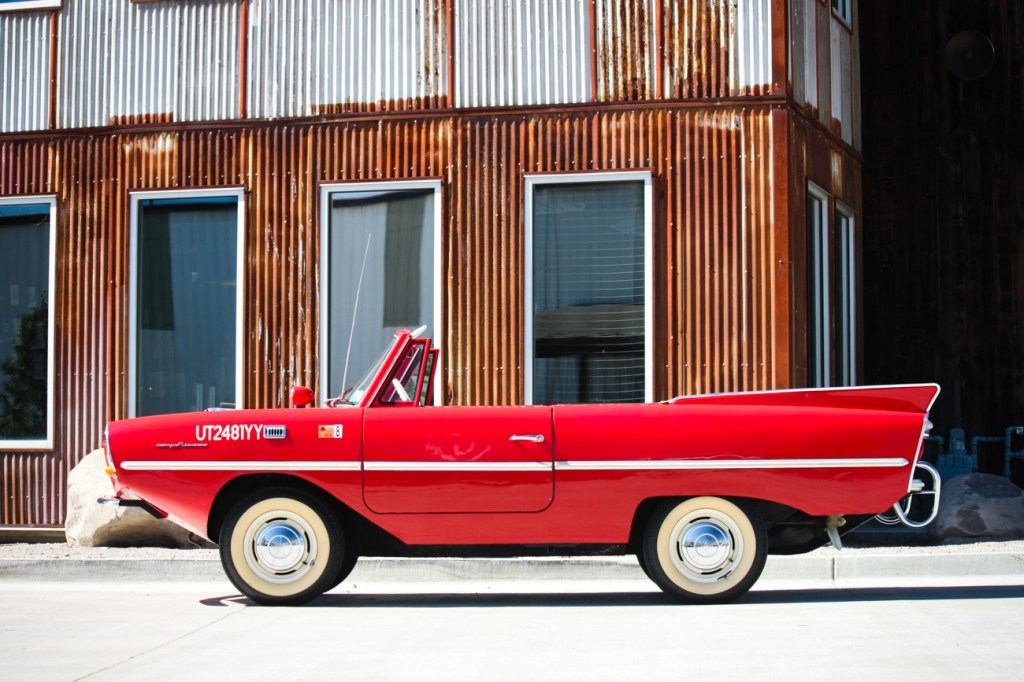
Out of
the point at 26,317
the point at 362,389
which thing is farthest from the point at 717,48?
the point at 26,317

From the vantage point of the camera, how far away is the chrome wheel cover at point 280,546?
7887 mm

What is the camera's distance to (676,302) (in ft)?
37.3

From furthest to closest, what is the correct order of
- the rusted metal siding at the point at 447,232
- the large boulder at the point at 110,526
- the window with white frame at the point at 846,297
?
the window with white frame at the point at 846,297 < the rusted metal siding at the point at 447,232 < the large boulder at the point at 110,526

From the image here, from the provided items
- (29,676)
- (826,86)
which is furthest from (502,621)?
(826,86)

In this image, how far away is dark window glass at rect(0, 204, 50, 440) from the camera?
12375 mm

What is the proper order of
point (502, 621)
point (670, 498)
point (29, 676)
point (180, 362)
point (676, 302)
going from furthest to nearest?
1. point (180, 362)
2. point (676, 302)
3. point (670, 498)
4. point (502, 621)
5. point (29, 676)

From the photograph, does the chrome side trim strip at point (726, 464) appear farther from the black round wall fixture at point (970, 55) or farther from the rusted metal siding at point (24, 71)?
the black round wall fixture at point (970, 55)

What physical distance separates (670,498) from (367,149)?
5.33 metres

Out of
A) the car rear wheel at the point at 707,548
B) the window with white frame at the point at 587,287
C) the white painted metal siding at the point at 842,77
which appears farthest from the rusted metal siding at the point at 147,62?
the car rear wheel at the point at 707,548

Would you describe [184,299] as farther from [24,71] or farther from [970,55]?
[970,55]

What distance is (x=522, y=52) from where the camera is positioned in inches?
465

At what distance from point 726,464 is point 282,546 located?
2658 millimetres

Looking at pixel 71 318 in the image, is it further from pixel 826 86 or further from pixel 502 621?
pixel 826 86

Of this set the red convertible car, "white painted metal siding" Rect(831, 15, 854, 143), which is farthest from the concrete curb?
"white painted metal siding" Rect(831, 15, 854, 143)
